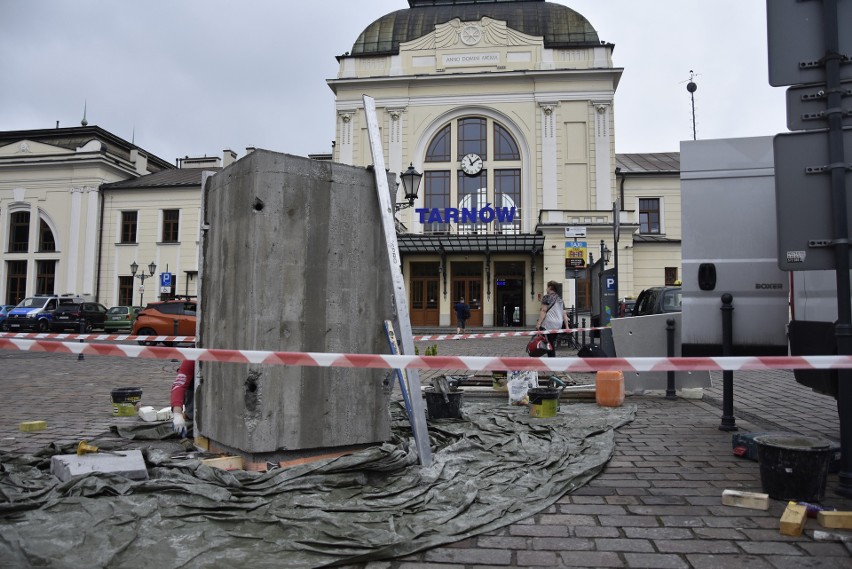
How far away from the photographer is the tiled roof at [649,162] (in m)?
37.3

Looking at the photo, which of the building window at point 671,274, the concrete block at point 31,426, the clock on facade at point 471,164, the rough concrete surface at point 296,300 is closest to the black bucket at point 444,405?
the rough concrete surface at point 296,300

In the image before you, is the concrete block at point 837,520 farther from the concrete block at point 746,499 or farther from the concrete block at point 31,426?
the concrete block at point 31,426

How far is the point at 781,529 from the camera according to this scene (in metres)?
3.31

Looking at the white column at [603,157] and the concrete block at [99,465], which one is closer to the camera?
the concrete block at [99,465]

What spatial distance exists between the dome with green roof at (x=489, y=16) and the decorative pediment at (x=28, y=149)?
67.5ft

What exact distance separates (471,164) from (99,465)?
3063cm

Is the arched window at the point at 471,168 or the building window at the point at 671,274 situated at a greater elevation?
the arched window at the point at 471,168

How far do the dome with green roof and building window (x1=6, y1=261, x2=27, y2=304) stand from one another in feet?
84.5

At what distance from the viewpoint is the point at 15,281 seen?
39.6 metres

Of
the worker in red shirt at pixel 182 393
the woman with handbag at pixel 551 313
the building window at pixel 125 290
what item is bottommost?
the worker in red shirt at pixel 182 393

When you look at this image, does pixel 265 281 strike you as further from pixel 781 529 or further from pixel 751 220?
pixel 751 220

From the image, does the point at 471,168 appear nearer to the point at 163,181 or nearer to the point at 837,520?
the point at 163,181

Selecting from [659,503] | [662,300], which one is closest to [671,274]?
[662,300]

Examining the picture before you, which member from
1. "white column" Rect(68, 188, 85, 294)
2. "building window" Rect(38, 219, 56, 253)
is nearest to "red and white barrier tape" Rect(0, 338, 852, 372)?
"white column" Rect(68, 188, 85, 294)
